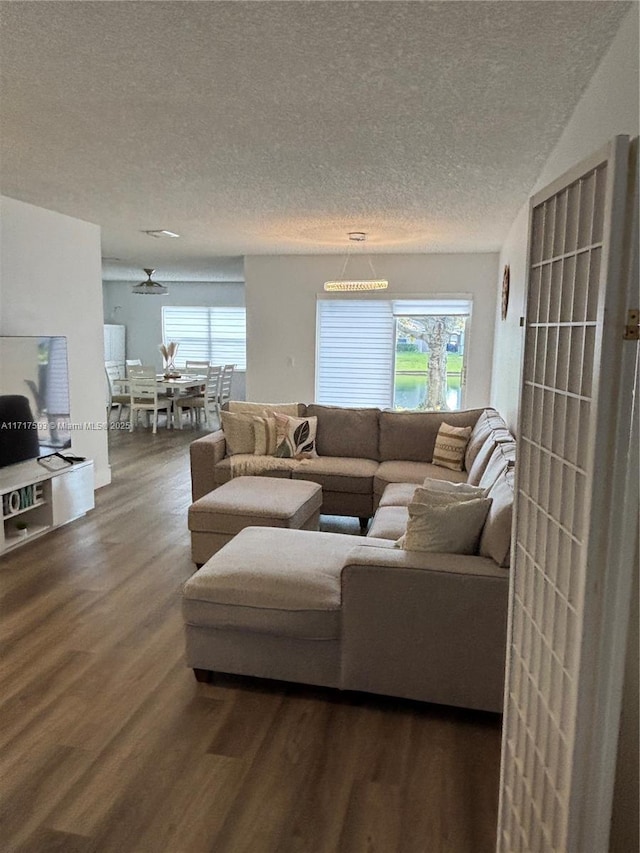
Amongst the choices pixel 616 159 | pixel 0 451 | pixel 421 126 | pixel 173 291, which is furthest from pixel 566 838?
pixel 173 291

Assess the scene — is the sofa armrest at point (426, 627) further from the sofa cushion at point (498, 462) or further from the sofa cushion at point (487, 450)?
the sofa cushion at point (487, 450)

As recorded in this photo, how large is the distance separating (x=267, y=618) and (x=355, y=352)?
4.88 m

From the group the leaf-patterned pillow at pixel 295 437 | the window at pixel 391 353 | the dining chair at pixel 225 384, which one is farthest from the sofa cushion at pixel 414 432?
the dining chair at pixel 225 384

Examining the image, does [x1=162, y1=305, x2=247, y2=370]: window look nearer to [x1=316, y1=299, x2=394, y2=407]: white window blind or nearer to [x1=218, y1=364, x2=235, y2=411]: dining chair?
[x1=218, y1=364, x2=235, y2=411]: dining chair

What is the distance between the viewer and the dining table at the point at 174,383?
28.7ft

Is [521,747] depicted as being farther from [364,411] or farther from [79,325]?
[79,325]

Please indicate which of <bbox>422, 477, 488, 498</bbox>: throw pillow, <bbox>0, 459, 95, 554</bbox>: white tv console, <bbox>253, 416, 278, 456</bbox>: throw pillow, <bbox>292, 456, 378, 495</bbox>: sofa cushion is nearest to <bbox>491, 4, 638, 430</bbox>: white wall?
<bbox>422, 477, 488, 498</bbox>: throw pillow

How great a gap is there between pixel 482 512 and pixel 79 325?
3.92 metres

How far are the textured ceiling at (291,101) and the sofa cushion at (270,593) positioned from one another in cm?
184

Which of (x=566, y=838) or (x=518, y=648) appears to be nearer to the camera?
(x=566, y=838)

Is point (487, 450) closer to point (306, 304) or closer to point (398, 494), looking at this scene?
point (398, 494)

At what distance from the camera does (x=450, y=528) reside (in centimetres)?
246

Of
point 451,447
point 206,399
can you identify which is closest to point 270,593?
point 451,447

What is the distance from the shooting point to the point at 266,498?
12.5ft
